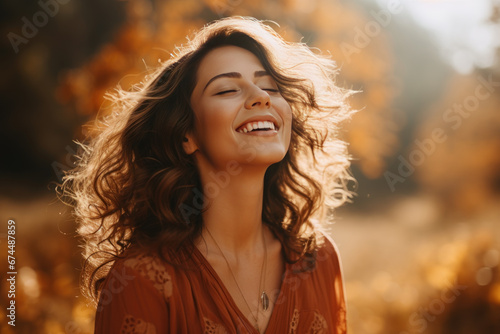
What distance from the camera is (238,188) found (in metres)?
2.15

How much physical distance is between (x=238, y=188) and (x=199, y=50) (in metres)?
0.74

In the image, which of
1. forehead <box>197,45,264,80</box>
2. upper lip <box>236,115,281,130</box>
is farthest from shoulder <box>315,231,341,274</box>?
forehead <box>197,45,264,80</box>

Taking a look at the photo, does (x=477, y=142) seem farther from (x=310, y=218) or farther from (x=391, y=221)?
(x=310, y=218)

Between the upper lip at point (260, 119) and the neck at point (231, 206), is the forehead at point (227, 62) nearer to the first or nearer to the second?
the upper lip at point (260, 119)

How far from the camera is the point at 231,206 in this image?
217cm

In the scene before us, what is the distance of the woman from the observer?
75.1 inches

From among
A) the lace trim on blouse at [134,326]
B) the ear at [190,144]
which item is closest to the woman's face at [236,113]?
the ear at [190,144]

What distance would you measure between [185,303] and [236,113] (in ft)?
2.82

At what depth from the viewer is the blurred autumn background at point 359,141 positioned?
386cm

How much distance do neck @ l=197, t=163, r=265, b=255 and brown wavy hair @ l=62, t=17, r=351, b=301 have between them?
89 millimetres

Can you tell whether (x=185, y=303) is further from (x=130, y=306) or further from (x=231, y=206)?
(x=231, y=206)

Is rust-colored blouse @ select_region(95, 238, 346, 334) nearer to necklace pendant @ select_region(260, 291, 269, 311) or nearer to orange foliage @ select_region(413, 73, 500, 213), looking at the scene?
necklace pendant @ select_region(260, 291, 269, 311)

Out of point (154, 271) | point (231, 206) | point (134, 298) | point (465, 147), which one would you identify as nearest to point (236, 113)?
point (231, 206)

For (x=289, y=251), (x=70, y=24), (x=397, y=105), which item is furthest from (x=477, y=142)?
(x=289, y=251)
